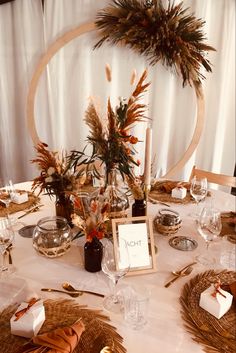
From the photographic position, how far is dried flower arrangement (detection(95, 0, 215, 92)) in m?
2.32

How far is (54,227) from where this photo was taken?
1127mm

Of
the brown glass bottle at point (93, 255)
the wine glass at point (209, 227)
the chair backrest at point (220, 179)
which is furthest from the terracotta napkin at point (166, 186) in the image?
the brown glass bottle at point (93, 255)

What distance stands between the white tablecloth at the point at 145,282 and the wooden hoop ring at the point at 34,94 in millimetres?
1554

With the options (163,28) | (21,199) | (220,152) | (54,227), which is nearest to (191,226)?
(54,227)

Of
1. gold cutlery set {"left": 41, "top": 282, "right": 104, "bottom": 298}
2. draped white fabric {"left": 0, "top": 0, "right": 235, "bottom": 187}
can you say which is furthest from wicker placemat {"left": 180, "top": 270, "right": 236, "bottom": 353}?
draped white fabric {"left": 0, "top": 0, "right": 235, "bottom": 187}

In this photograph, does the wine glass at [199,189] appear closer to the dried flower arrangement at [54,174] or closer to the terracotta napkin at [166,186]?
the terracotta napkin at [166,186]

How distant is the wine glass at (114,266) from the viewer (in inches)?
34.9

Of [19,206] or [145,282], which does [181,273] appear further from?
[19,206]

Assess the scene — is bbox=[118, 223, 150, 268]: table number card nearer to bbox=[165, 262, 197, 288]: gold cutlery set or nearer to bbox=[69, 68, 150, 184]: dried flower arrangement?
bbox=[165, 262, 197, 288]: gold cutlery set

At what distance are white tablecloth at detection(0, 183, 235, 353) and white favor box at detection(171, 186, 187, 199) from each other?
28cm

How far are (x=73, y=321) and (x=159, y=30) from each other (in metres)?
2.22

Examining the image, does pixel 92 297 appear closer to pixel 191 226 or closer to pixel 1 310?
pixel 1 310

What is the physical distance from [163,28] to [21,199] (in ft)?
5.72

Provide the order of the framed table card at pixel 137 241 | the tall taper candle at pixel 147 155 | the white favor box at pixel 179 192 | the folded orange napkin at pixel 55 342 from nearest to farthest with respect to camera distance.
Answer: the folded orange napkin at pixel 55 342 < the framed table card at pixel 137 241 < the tall taper candle at pixel 147 155 < the white favor box at pixel 179 192
